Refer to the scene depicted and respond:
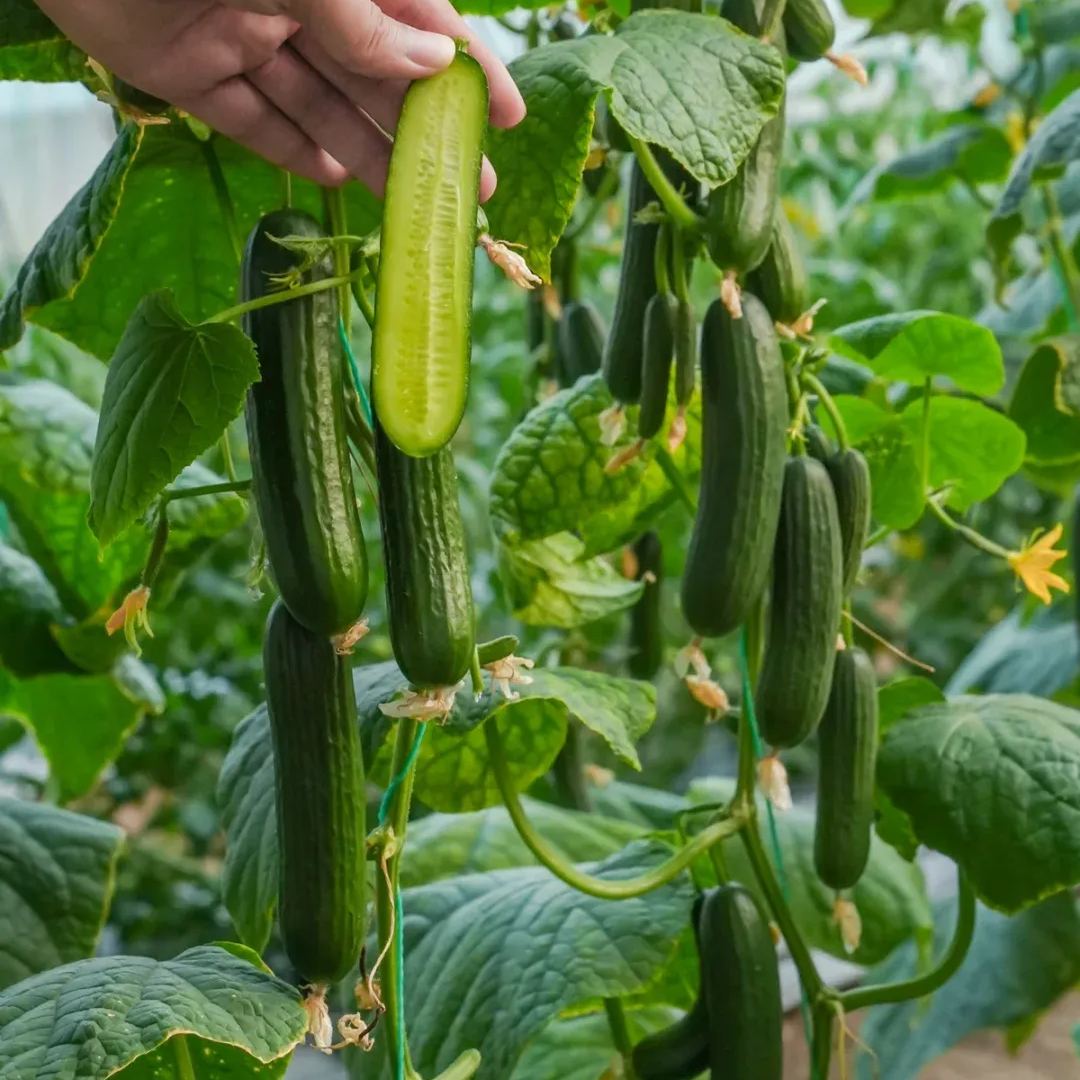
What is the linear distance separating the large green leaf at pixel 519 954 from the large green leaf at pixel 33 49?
0.56 metres

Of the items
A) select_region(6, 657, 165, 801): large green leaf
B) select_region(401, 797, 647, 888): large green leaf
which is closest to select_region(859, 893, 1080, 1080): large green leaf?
select_region(401, 797, 647, 888): large green leaf

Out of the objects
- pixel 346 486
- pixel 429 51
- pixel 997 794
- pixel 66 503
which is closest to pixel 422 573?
pixel 346 486

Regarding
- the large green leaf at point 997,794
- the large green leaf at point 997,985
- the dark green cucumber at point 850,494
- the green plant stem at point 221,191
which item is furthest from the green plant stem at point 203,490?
the large green leaf at point 997,985

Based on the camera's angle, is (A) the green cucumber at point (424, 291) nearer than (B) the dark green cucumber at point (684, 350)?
Yes

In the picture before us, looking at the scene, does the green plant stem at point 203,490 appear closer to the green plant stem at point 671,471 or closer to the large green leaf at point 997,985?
the green plant stem at point 671,471

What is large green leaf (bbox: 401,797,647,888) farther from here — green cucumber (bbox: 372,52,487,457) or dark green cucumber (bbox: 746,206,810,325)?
green cucumber (bbox: 372,52,487,457)

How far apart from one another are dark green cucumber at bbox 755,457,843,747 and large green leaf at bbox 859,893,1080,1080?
2.17 ft

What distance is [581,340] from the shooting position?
110 cm

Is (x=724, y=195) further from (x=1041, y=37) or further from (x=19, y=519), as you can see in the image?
(x=1041, y=37)

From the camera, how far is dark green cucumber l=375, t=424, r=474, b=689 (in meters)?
0.60

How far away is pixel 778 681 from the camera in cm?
79

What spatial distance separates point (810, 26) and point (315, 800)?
51 cm

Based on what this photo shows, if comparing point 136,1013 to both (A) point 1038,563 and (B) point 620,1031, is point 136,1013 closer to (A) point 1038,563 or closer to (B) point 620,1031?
(B) point 620,1031

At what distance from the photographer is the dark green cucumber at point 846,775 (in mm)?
833
